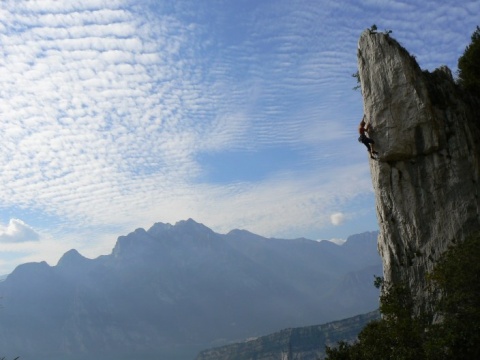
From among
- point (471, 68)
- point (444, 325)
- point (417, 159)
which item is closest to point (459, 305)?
point (444, 325)

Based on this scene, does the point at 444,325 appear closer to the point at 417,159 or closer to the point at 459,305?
the point at 459,305

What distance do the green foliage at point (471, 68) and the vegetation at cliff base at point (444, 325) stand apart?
47.9ft

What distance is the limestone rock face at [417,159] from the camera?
102ft

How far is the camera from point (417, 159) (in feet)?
107

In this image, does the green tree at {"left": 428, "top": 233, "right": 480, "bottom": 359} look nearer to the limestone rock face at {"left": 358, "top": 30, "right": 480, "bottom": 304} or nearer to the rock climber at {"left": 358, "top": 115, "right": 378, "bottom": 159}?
the limestone rock face at {"left": 358, "top": 30, "right": 480, "bottom": 304}

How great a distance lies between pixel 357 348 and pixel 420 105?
1565 centimetres

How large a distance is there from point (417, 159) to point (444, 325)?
1250cm

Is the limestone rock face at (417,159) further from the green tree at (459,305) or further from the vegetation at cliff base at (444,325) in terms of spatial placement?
the green tree at (459,305)

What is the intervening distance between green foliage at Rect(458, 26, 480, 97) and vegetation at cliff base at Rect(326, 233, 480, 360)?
14606 millimetres

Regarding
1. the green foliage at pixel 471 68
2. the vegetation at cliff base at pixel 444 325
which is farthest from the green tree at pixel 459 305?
the green foliage at pixel 471 68

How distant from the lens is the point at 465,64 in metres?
36.9

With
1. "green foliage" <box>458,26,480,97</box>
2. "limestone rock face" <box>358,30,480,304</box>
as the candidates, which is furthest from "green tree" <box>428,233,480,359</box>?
"green foliage" <box>458,26,480,97</box>

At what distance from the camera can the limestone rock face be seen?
3094 centimetres

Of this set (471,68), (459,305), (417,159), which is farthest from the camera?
(471,68)
